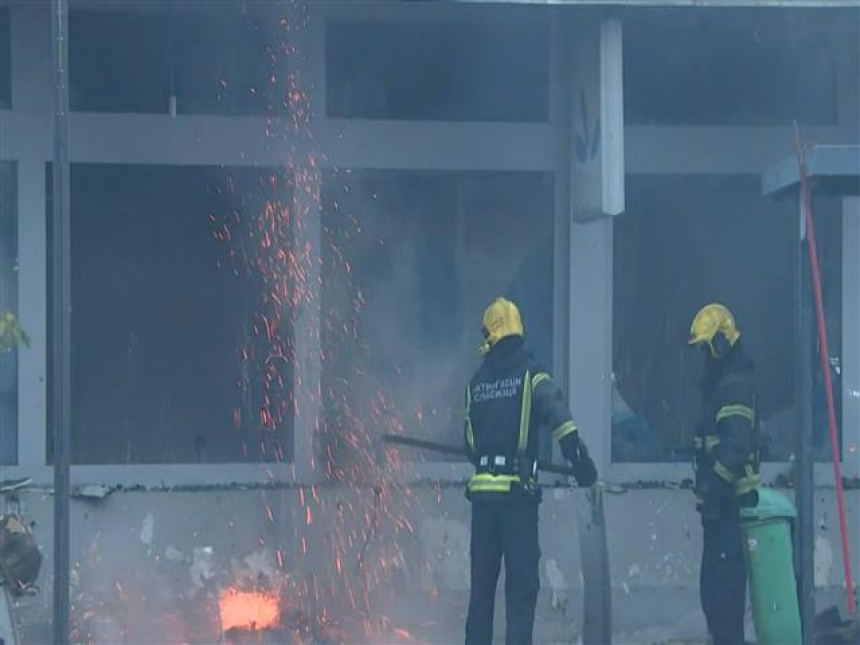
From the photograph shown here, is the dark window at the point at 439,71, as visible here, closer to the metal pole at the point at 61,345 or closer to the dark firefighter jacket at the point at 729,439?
the dark firefighter jacket at the point at 729,439

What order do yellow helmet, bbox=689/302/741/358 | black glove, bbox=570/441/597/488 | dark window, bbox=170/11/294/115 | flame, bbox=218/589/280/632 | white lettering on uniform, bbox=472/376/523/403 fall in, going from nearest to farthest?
black glove, bbox=570/441/597/488, white lettering on uniform, bbox=472/376/523/403, yellow helmet, bbox=689/302/741/358, flame, bbox=218/589/280/632, dark window, bbox=170/11/294/115

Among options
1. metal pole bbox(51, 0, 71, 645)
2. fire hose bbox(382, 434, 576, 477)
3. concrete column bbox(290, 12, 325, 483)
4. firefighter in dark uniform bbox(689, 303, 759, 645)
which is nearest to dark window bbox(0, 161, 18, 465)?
concrete column bbox(290, 12, 325, 483)

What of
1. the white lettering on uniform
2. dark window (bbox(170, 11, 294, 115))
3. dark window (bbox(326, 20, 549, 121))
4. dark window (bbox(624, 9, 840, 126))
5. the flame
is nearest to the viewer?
the white lettering on uniform

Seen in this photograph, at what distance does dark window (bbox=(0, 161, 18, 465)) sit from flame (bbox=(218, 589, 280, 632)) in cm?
151

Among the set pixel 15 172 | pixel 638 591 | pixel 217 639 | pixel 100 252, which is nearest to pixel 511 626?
pixel 638 591

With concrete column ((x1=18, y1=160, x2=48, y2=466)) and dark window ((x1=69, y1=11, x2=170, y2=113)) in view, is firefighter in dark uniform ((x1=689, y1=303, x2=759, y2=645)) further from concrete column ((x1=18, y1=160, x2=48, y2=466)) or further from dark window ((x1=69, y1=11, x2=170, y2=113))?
concrete column ((x1=18, y1=160, x2=48, y2=466))

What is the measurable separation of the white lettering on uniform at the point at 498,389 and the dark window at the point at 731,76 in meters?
2.27

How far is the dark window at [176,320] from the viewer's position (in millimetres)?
8305

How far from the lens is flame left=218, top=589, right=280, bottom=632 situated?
26.8 feet

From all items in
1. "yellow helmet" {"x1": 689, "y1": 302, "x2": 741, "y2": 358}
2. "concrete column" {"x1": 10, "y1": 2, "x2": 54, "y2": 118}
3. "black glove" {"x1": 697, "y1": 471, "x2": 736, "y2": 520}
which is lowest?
"black glove" {"x1": 697, "y1": 471, "x2": 736, "y2": 520}

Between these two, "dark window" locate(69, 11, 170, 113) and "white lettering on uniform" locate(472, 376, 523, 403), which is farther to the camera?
"dark window" locate(69, 11, 170, 113)

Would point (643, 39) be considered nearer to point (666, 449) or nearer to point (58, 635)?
point (666, 449)

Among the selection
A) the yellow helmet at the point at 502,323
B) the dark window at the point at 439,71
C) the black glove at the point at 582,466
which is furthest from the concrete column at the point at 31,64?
the black glove at the point at 582,466

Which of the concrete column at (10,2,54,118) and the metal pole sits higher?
the concrete column at (10,2,54,118)
